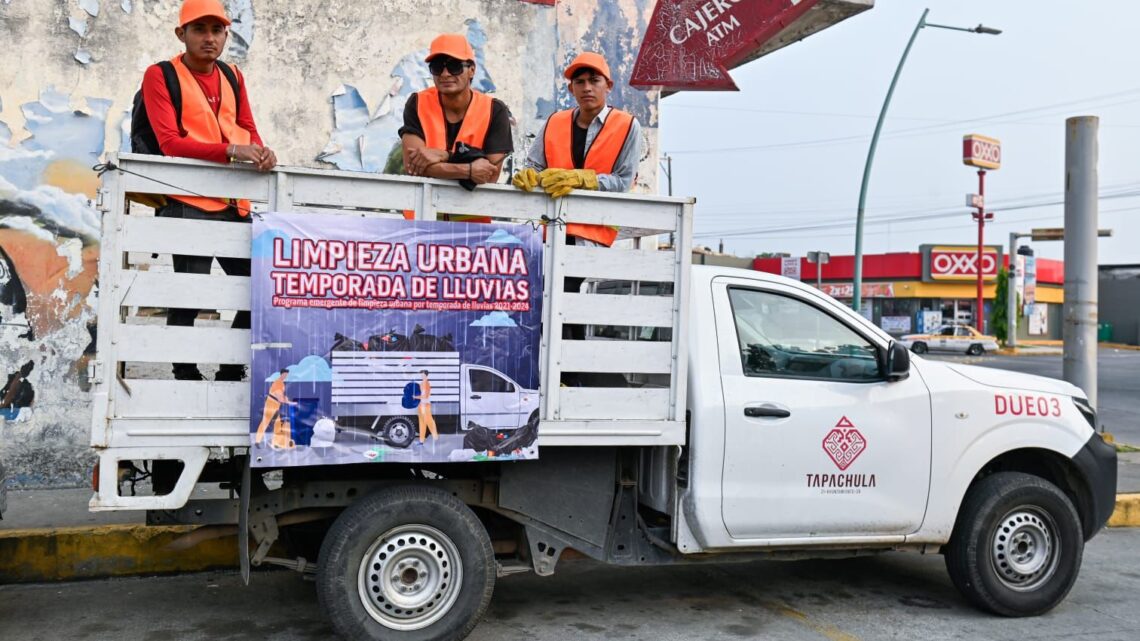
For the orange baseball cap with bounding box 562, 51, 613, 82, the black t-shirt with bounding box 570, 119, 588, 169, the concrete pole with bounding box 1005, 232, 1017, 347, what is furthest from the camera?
the concrete pole with bounding box 1005, 232, 1017, 347

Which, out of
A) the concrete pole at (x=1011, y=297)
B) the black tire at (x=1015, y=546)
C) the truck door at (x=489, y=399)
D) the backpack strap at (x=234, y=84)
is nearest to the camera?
the truck door at (x=489, y=399)

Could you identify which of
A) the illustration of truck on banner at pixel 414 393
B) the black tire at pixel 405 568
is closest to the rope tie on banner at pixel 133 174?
the illustration of truck on banner at pixel 414 393

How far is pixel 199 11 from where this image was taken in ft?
15.1

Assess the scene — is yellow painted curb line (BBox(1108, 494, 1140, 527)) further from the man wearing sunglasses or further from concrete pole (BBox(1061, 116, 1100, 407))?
the man wearing sunglasses

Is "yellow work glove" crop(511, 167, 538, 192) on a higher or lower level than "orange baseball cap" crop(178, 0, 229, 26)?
lower

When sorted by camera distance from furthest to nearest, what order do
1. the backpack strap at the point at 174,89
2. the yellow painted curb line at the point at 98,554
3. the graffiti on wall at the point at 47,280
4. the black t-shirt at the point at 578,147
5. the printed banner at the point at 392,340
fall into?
the graffiti on wall at the point at 47,280 → the yellow painted curb line at the point at 98,554 → the black t-shirt at the point at 578,147 → the backpack strap at the point at 174,89 → the printed banner at the point at 392,340

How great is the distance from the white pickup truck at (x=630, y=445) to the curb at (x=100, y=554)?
1327 mm

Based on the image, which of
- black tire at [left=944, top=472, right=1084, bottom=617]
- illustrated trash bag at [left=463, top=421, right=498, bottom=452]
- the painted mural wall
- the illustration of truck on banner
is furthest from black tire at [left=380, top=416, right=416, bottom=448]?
the painted mural wall

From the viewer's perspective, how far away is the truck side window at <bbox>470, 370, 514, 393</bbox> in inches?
173

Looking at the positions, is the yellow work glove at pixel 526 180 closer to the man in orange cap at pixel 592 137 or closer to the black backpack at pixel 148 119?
the man in orange cap at pixel 592 137

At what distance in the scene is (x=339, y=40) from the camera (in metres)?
8.23

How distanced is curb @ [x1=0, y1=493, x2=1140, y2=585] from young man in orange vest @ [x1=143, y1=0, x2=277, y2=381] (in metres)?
2.04

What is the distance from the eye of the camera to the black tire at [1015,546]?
5.14 meters

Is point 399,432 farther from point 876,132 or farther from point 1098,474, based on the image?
point 876,132
